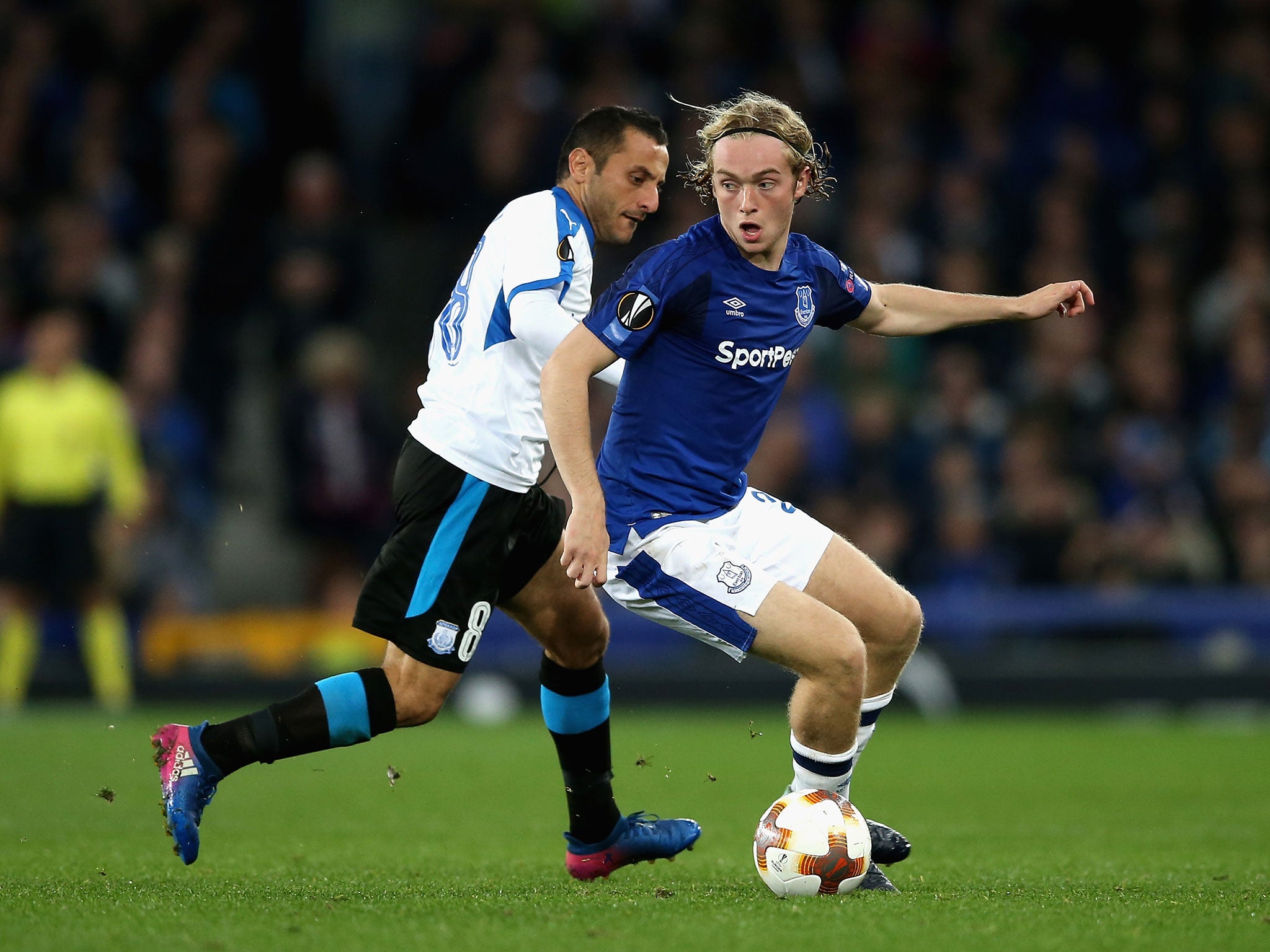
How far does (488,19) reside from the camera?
14531 mm

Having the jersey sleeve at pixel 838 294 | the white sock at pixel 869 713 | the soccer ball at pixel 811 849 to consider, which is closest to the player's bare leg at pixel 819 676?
the soccer ball at pixel 811 849

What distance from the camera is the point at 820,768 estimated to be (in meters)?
4.91

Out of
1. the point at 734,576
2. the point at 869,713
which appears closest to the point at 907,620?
the point at 869,713

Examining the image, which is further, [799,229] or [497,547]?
[799,229]

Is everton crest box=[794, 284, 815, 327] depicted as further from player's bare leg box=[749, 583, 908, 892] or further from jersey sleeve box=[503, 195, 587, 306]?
player's bare leg box=[749, 583, 908, 892]

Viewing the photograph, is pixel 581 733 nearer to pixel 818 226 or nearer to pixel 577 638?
pixel 577 638

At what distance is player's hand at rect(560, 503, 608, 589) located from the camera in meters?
4.56

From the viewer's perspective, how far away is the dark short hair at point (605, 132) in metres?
5.30

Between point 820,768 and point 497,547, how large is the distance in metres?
1.15

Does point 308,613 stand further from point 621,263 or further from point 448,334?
point 448,334

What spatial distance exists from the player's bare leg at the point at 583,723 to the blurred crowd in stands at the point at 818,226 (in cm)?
651

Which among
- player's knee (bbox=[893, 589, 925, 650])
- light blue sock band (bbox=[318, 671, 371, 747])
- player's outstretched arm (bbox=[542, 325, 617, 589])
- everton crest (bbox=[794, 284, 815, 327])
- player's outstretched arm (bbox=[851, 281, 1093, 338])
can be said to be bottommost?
light blue sock band (bbox=[318, 671, 371, 747])

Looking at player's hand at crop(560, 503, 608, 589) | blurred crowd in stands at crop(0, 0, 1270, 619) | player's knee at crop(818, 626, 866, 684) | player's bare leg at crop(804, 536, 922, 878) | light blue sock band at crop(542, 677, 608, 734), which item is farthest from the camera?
blurred crowd in stands at crop(0, 0, 1270, 619)

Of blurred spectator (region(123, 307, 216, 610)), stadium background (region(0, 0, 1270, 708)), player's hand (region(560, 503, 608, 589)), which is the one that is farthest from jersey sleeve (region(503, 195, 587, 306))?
blurred spectator (region(123, 307, 216, 610))
